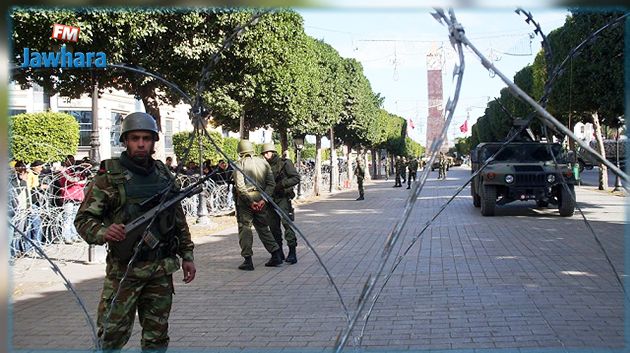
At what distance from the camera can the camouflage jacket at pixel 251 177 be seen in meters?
8.47

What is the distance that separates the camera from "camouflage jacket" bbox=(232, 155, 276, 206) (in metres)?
8.47

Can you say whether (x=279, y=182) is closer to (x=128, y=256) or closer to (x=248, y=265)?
(x=248, y=265)

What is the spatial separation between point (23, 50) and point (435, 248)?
294 inches

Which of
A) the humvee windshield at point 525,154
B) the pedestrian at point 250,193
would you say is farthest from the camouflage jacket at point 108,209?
the humvee windshield at point 525,154

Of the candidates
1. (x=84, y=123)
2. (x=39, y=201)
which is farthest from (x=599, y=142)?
(x=84, y=123)

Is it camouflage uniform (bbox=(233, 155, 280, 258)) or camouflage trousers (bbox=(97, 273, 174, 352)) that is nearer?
camouflage trousers (bbox=(97, 273, 174, 352))

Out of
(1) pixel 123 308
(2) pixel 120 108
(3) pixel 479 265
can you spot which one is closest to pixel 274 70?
(3) pixel 479 265

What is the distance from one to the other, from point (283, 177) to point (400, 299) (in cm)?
307

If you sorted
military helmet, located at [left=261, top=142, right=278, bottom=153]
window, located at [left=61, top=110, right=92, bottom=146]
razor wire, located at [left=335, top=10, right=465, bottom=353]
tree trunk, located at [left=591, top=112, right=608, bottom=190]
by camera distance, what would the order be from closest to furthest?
1. razor wire, located at [left=335, top=10, right=465, bottom=353]
2. military helmet, located at [left=261, top=142, right=278, bottom=153]
3. tree trunk, located at [left=591, top=112, right=608, bottom=190]
4. window, located at [left=61, top=110, right=92, bottom=146]

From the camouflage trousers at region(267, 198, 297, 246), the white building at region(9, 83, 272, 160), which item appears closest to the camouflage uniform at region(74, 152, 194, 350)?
the camouflage trousers at region(267, 198, 297, 246)

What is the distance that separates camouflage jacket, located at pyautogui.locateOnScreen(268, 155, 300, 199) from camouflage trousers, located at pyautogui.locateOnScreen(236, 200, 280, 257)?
0.37 m

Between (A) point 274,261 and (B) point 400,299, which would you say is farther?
(A) point 274,261

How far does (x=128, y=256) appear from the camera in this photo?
3.74m

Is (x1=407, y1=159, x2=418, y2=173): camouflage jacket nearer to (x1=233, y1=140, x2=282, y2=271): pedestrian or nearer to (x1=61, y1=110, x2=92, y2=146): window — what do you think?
(x1=61, y1=110, x2=92, y2=146): window
